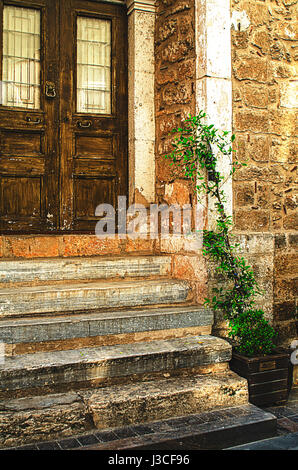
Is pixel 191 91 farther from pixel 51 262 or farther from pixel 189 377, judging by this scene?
pixel 189 377

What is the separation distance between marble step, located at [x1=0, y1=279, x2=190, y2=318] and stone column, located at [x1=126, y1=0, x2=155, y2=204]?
121 centimetres

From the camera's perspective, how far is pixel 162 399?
117 inches

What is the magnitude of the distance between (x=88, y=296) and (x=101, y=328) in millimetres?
347

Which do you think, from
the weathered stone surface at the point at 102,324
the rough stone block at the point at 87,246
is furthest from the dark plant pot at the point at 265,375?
the rough stone block at the point at 87,246

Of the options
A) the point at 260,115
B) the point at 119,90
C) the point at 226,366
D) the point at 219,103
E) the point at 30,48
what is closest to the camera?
the point at 226,366

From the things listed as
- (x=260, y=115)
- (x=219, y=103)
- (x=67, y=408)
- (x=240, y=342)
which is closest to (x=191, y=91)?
(x=219, y=103)

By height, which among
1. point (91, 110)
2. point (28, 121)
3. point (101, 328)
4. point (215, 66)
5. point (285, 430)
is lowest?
point (285, 430)

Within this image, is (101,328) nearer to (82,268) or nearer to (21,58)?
(82,268)

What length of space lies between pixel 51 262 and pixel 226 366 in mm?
1646

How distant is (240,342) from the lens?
3.69 metres

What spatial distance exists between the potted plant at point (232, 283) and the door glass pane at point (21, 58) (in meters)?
1.60

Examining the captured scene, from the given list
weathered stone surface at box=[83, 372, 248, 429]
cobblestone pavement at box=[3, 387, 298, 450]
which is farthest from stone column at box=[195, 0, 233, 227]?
cobblestone pavement at box=[3, 387, 298, 450]

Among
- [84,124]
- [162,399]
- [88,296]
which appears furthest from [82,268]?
[84,124]

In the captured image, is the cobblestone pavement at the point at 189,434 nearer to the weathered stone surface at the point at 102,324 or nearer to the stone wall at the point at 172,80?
the weathered stone surface at the point at 102,324
